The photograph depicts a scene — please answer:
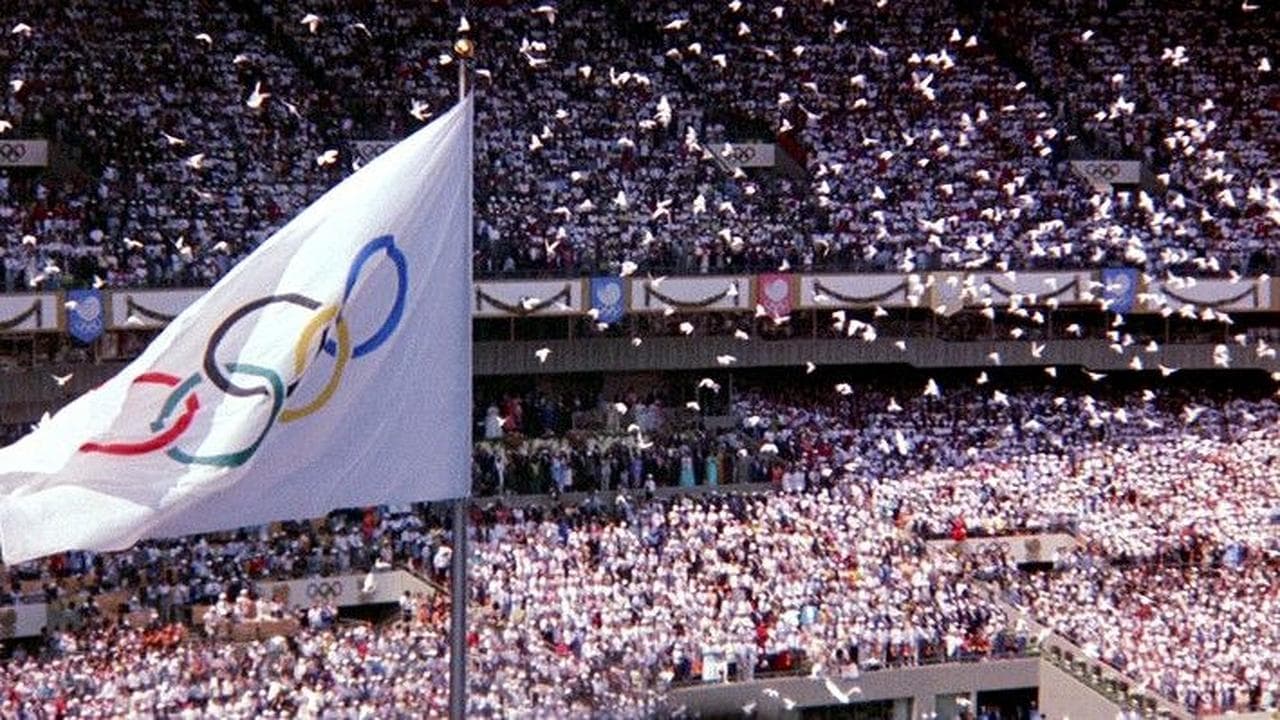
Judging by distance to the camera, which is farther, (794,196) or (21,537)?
(794,196)

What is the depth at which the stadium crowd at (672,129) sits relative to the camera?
35.6 meters

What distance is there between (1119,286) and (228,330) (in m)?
32.0

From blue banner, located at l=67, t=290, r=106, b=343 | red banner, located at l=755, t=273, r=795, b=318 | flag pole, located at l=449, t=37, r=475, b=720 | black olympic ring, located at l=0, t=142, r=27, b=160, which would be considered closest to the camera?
flag pole, located at l=449, t=37, r=475, b=720

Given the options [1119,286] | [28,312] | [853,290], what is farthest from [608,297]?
[28,312]

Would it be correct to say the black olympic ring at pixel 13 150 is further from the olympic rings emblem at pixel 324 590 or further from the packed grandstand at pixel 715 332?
the olympic rings emblem at pixel 324 590

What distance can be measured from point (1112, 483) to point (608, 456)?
7.87m

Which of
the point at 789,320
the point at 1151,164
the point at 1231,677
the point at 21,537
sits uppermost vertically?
the point at 1151,164

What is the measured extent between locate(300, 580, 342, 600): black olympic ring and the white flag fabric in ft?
73.6

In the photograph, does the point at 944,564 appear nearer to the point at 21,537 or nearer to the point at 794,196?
the point at 794,196

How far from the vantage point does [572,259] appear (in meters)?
35.9

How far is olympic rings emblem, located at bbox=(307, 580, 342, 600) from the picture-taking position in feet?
96.7

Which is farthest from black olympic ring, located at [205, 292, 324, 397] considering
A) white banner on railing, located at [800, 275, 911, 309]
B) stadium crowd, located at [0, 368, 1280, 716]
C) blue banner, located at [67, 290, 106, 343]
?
white banner on railing, located at [800, 275, 911, 309]

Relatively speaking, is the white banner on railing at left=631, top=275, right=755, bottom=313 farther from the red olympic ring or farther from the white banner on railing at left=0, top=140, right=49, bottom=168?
the red olympic ring

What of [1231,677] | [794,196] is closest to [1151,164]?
[794,196]
